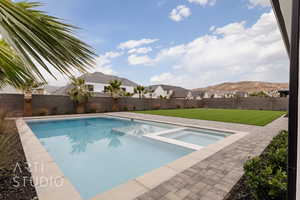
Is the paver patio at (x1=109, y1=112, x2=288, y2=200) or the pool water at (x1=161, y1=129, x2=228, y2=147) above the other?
the paver patio at (x1=109, y1=112, x2=288, y2=200)

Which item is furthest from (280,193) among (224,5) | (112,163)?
A: (224,5)

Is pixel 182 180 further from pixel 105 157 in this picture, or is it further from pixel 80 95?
pixel 80 95

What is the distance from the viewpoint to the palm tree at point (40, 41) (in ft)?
2.38

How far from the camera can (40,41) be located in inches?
30.6

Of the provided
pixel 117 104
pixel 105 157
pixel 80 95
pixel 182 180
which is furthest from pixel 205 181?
pixel 117 104

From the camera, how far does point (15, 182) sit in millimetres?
2369

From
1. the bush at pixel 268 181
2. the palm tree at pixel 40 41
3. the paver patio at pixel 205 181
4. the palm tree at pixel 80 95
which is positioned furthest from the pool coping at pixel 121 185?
the palm tree at pixel 80 95

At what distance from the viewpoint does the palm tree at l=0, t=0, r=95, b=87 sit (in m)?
0.72

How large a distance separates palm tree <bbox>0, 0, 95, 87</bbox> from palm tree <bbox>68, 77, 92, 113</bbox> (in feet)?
44.7

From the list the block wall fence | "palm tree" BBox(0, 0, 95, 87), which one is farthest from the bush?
the block wall fence

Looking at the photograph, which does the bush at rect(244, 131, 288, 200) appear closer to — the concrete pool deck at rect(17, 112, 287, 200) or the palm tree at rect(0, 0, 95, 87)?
the concrete pool deck at rect(17, 112, 287, 200)

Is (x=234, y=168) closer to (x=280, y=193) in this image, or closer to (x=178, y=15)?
(x=280, y=193)

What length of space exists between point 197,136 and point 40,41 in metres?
6.94

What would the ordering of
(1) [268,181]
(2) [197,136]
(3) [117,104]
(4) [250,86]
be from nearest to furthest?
(1) [268,181] < (2) [197,136] < (3) [117,104] < (4) [250,86]
